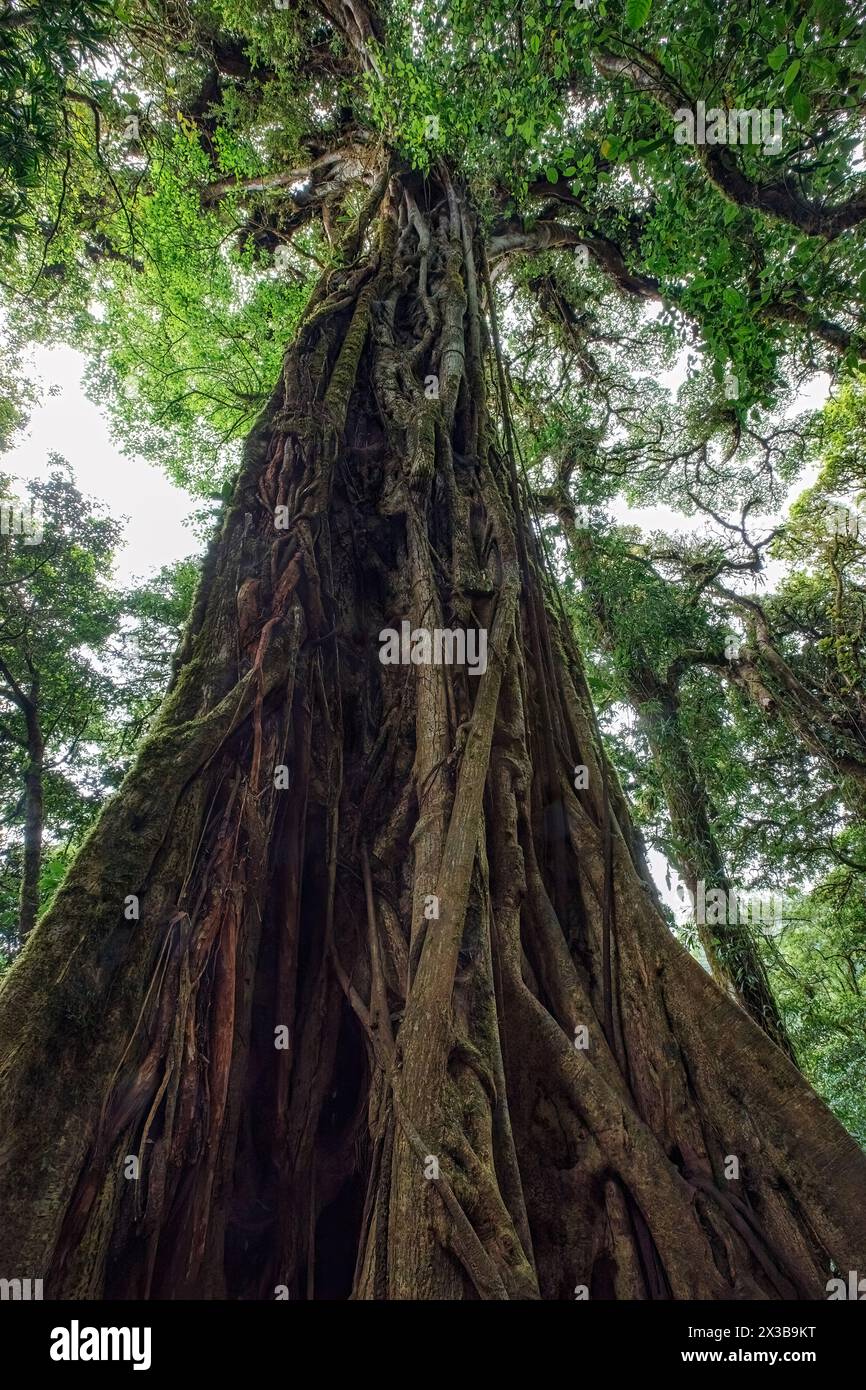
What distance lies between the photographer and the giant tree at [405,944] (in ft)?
5.17

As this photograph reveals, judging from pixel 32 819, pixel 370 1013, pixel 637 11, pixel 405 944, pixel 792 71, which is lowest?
pixel 370 1013

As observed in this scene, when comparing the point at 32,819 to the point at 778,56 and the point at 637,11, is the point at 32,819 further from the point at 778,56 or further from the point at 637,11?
the point at 778,56

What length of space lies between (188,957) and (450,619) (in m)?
1.66

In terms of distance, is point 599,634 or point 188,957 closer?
point 188,957

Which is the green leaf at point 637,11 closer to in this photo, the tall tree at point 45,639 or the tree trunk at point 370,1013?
the tree trunk at point 370,1013

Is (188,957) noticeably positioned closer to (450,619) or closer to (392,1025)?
(392,1025)

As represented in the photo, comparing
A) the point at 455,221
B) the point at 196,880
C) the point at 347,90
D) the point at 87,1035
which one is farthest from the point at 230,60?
the point at 87,1035

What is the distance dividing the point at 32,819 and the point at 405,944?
11.9ft

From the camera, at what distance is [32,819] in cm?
458

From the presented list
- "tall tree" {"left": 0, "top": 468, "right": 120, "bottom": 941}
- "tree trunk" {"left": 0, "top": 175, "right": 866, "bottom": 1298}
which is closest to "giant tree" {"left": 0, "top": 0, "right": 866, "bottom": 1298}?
"tree trunk" {"left": 0, "top": 175, "right": 866, "bottom": 1298}

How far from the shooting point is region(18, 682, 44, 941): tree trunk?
415cm

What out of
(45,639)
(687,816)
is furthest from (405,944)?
(45,639)

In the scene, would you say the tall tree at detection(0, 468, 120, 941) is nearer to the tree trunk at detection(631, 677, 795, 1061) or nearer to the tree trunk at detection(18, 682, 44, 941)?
the tree trunk at detection(18, 682, 44, 941)

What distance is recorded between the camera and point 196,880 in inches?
79.0
